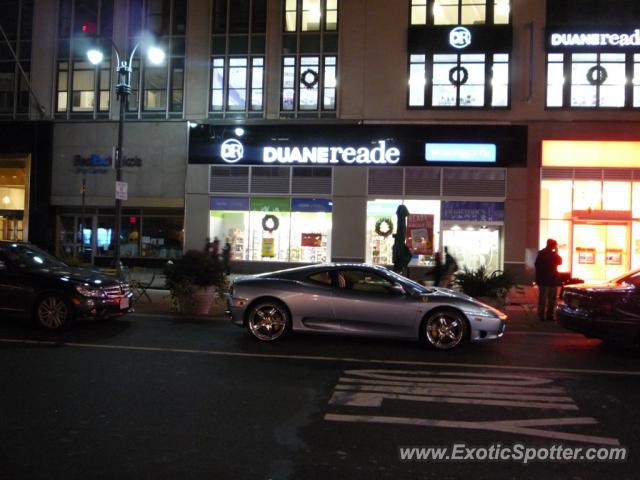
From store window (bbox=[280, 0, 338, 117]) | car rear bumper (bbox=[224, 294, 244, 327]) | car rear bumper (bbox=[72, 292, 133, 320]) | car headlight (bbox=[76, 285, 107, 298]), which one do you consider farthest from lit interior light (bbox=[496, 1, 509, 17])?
car headlight (bbox=[76, 285, 107, 298])

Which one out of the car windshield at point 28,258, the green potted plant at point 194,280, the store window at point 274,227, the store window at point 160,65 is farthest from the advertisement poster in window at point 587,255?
the car windshield at point 28,258

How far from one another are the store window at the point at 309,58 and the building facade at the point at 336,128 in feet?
0.24

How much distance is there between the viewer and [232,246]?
22391mm

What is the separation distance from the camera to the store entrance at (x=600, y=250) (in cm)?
2048

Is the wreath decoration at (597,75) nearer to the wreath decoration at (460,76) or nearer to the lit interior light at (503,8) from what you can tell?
the lit interior light at (503,8)

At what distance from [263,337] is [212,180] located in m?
14.3

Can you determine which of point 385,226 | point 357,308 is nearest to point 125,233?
point 385,226

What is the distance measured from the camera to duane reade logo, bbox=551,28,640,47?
20156 millimetres

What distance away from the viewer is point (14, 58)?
78.7 feet

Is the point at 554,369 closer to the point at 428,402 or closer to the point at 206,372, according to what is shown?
the point at 428,402

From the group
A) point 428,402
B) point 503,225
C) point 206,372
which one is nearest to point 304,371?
point 206,372

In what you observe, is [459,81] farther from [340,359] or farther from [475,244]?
[340,359]

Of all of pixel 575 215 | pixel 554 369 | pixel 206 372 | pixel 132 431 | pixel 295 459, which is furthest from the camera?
pixel 575 215

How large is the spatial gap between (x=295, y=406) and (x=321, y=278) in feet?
11.7
